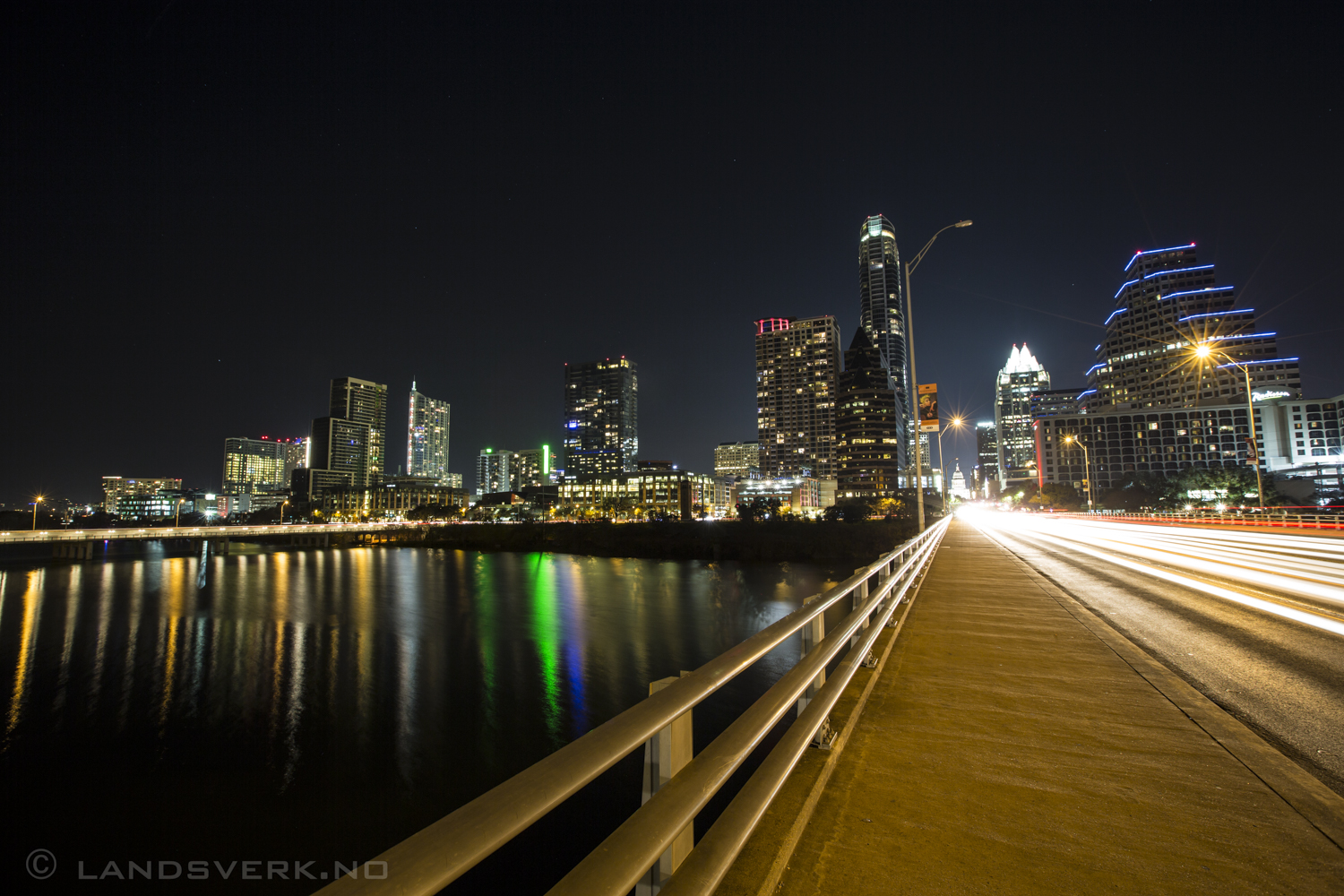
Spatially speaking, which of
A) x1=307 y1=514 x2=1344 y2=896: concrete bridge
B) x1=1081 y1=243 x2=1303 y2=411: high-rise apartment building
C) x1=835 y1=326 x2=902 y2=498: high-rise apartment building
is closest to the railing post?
x1=307 y1=514 x2=1344 y2=896: concrete bridge

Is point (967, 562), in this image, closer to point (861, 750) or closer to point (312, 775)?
point (861, 750)

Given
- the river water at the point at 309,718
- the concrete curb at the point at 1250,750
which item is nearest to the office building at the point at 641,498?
the river water at the point at 309,718

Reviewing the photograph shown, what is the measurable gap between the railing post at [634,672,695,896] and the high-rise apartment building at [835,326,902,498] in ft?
578

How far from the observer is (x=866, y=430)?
177m

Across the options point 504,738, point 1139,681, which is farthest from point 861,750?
point 504,738

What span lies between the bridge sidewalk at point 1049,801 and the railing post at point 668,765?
1.52 feet

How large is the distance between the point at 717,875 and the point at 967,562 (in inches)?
731

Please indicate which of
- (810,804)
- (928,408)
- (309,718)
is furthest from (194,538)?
(810,804)

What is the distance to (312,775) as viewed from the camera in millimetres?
13031

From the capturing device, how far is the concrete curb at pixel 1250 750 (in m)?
3.35

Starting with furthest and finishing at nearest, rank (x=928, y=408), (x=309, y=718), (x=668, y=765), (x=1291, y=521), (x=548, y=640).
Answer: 1. (x=1291, y=521)
2. (x=548, y=640)
3. (x=928, y=408)
4. (x=309, y=718)
5. (x=668, y=765)

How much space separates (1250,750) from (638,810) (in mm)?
4968

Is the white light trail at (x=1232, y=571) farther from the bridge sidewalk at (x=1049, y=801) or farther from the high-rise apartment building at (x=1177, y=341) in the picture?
the high-rise apartment building at (x=1177, y=341)

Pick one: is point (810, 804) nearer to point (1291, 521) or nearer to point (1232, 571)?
point (1232, 571)
